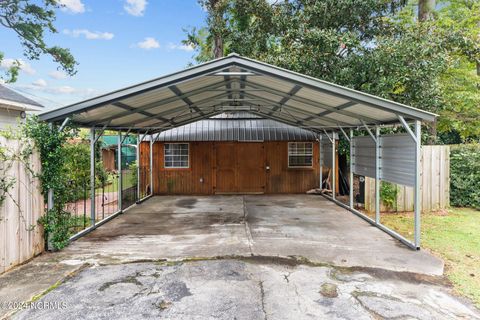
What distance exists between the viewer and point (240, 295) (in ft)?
11.4

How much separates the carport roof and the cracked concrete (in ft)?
8.32

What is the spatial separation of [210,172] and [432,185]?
685cm

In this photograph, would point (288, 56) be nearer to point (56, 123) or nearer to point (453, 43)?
point (453, 43)

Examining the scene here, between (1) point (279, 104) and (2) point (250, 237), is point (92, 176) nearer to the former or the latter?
(2) point (250, 237)

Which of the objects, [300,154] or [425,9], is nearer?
[425,9]

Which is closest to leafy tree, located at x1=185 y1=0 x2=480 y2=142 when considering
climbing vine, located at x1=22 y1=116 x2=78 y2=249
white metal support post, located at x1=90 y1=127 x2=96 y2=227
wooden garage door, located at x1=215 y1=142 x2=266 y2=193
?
wooden garage door, located at x1=215 y1=142 x2=266 y2=193

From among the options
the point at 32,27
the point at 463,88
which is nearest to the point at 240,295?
the point at 463,88

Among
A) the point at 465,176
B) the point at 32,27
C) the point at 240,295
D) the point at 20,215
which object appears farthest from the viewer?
the point at 32,27

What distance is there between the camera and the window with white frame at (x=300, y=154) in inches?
452

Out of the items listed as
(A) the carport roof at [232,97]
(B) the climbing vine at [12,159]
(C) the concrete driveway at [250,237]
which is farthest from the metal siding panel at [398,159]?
(B) the climbing vine at [12,159]

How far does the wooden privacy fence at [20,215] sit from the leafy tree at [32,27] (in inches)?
352

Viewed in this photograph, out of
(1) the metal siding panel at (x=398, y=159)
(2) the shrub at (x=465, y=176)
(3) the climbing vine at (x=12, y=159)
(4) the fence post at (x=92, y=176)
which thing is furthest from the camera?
(2) the shrub at (x=465, y=176)

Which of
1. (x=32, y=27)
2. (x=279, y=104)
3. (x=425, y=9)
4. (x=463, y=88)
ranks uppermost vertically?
(x=32, y=27)

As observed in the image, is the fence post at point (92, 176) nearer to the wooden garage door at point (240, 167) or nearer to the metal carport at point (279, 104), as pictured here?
the metal carport at point (279, 104)
